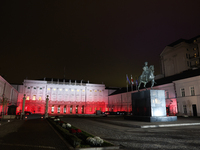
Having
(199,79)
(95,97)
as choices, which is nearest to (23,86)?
(95,97)

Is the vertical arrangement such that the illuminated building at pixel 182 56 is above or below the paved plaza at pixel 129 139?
above

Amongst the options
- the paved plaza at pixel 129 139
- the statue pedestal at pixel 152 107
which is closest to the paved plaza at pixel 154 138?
the paved plaza at pixel 129 139

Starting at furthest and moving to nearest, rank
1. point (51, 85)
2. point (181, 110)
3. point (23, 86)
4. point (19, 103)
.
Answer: point (51, 85), point (23, 86), point (19, 103), point (181, 110)

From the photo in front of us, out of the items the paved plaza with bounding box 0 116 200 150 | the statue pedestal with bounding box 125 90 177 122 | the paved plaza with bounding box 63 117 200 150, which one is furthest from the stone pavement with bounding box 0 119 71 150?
the statue pedestal with bounding box 125 90 177 122

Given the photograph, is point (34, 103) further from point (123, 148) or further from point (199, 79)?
point (123, 148)

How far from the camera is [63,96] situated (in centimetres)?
8219

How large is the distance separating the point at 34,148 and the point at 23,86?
7516cm

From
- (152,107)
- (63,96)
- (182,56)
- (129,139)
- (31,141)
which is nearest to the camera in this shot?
(31,141)

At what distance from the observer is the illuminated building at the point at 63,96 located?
2975 inches

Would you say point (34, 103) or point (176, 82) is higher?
point (176, 82)

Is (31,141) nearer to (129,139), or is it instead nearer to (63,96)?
(129,139)

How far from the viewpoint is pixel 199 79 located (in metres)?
34.5

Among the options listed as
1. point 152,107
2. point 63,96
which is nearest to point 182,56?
point 152,107

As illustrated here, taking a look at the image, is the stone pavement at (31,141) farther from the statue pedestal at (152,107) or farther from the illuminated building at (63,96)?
the illuminated building at (63,96)
